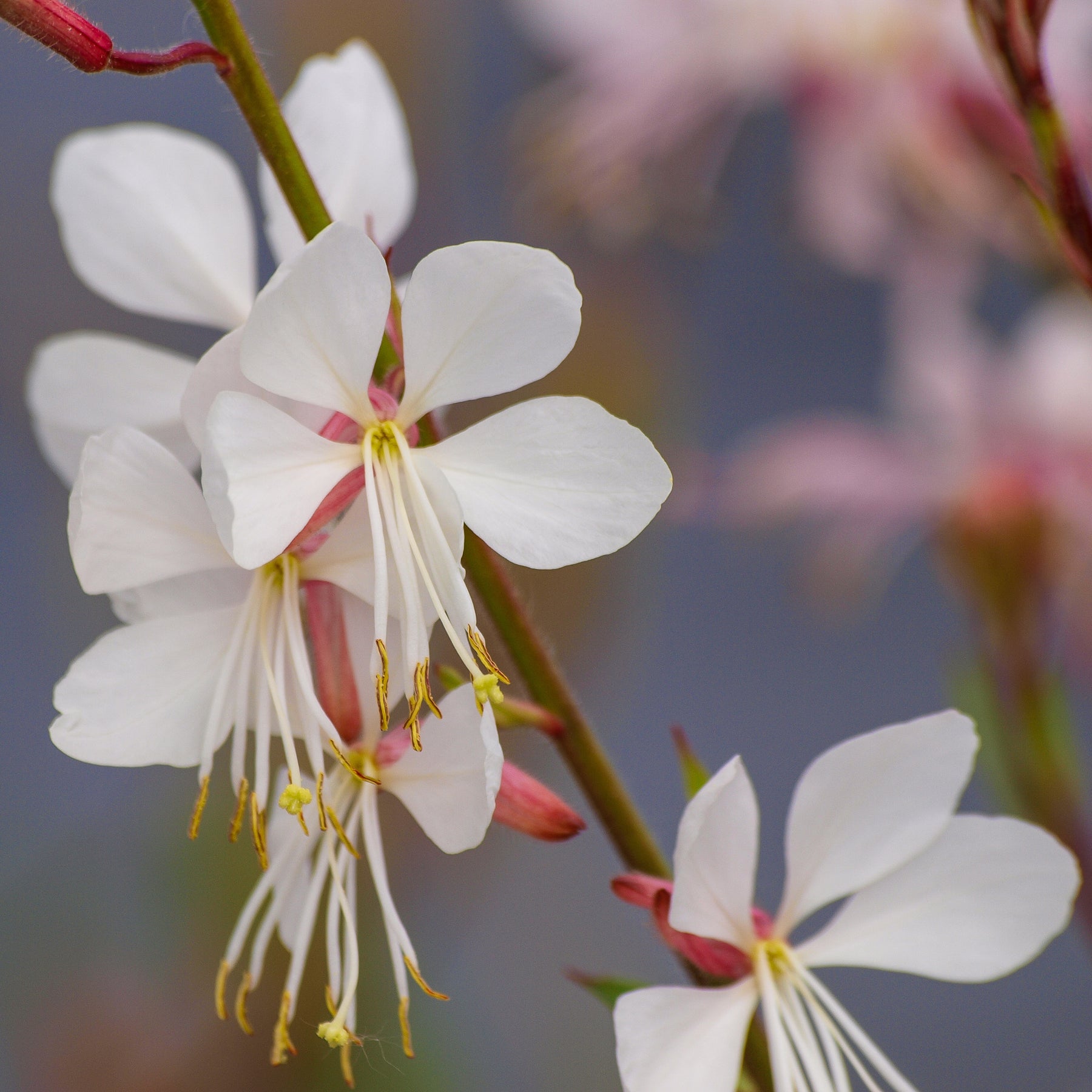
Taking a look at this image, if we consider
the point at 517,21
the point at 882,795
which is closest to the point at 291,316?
the point at 882,795

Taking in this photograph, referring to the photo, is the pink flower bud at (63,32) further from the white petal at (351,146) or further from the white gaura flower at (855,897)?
the white gaura flower at (855,897)

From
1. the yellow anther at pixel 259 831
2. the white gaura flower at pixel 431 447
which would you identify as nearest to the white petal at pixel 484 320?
the white gaura flower at pixel 431 447

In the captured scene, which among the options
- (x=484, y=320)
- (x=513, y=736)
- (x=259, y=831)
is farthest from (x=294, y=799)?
(x=513, y=736)

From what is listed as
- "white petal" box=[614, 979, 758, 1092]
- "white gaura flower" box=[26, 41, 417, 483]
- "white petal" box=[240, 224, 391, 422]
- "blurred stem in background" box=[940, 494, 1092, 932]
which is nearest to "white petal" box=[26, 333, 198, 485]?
"white gaura flower" box=[26, 41, 417, 483]

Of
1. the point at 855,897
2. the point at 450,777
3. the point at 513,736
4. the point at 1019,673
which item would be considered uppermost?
the point at 450,777

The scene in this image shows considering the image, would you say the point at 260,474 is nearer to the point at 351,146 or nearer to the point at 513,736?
the point at 351,146

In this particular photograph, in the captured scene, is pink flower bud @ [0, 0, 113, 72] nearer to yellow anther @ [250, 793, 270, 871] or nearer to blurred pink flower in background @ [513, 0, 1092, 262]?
yellow anther @ [250, 793, 270, 871]

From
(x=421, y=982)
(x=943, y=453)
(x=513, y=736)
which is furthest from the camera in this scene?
(x=513, y=736)

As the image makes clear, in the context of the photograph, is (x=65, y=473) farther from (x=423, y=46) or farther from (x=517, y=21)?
(x=517, y=21)
